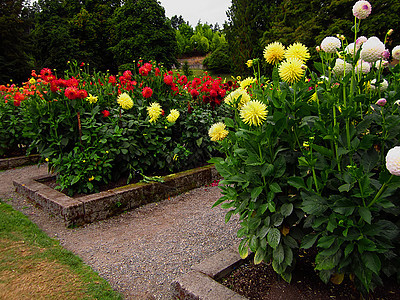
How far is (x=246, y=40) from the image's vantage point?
17562mm

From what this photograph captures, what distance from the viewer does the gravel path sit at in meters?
2.36

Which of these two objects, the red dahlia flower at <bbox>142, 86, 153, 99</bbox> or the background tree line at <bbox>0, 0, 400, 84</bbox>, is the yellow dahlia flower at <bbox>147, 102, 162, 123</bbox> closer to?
the red dahlia flower at <bbox>142, 86, 153, 99</bbox>

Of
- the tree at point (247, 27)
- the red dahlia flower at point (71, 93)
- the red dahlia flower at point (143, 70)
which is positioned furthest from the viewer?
the tree at point (247, 27)

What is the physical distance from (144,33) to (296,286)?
2328 centimetres

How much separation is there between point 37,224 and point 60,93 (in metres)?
1.62

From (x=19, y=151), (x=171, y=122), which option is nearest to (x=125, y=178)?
(x=171, y=122)

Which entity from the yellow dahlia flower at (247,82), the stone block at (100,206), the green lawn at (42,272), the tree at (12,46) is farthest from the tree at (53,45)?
the yellow dahlia flower at (247,82)

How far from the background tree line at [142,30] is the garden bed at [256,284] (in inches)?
537

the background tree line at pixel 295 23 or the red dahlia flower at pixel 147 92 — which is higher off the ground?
the background tree line at pixel 295 23

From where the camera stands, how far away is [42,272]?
2.38m

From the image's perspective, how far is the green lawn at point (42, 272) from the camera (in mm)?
2135

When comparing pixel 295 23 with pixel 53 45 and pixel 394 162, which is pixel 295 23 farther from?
pixel 53 45

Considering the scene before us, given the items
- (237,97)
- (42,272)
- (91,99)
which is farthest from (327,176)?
(91,99)

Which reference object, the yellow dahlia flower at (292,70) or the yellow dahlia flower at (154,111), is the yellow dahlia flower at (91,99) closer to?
the yellow dahlia flower at (154,111)
